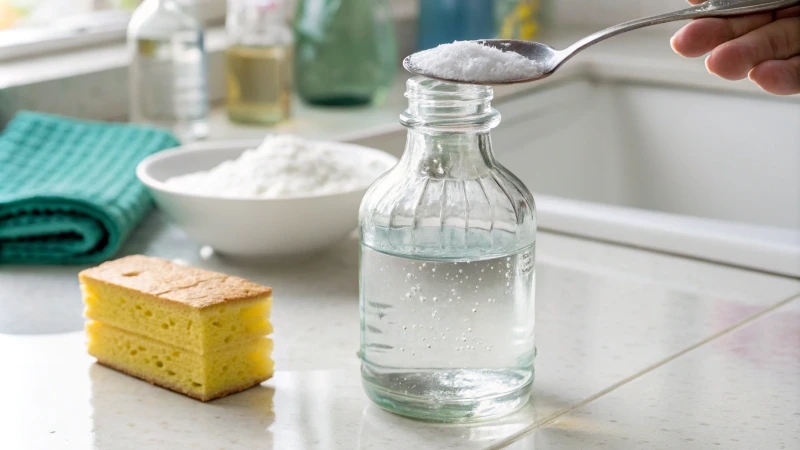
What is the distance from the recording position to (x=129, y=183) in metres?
1.18

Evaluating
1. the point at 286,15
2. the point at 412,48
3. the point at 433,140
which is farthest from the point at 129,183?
the point at 412,48

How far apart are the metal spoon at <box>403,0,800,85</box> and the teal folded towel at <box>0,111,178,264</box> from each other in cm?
48

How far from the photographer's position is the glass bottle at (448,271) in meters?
0.75

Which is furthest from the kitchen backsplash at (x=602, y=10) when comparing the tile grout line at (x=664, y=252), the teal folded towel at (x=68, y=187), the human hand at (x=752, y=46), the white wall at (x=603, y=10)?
the human hand at (x=752, y=46)

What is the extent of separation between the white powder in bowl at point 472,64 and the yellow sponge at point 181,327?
0.72 feet

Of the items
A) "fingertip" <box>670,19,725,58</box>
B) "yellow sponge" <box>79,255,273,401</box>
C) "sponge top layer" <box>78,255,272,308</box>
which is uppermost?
"fingertip" <box>670,19,725,58</box>

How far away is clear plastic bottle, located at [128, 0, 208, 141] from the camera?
57.7 inches

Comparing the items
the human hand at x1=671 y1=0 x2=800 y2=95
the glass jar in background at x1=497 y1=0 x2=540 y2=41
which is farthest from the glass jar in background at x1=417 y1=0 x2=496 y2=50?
the human hand at x1=671 y1=0 x2=800 y2=95

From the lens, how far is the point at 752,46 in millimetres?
871

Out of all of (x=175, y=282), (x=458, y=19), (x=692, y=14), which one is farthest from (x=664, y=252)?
(x=458, y=19)

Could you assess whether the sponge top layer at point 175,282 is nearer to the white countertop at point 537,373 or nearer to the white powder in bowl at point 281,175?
the white countertop at point 537,373

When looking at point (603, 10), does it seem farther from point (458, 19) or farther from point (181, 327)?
point (181, 327)

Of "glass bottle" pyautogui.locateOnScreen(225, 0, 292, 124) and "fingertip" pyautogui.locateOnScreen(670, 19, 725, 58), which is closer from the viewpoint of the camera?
"fingertip" pyautogui.locateOnScreen(670, 19, 725, 58)

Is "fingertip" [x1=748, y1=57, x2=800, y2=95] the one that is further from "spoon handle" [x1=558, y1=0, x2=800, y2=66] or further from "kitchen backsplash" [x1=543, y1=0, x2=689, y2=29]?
"kitchen backsplash" [x1=543, y1=0, x2=689, y2=29]
